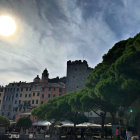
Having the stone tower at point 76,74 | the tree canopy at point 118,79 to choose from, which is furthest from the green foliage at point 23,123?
the stone tower at point 76,74

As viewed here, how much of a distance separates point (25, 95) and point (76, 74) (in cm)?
2104

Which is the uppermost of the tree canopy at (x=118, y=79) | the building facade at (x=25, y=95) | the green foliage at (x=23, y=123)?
the building facade at (x=25, y=95)

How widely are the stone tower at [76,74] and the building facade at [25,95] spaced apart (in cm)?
560

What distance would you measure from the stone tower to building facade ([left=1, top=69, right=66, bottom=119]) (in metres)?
5.60

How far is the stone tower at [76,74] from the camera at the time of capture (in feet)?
173

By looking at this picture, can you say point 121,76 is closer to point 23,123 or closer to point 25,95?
point 23,123

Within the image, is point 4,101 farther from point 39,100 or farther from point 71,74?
point 71,74

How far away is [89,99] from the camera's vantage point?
2067cm

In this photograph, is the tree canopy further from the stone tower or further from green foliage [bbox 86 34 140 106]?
the stone tower

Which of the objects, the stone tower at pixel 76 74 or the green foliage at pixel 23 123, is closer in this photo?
the green foliage at pixel 23 123

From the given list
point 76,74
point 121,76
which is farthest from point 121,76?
point 76,74

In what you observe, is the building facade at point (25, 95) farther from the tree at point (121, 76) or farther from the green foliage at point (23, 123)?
the tree at point (121, 76)

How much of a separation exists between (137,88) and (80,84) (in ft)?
133

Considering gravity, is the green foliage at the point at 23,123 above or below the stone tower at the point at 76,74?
below
